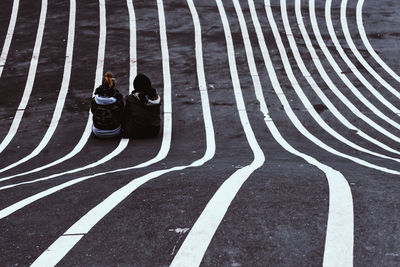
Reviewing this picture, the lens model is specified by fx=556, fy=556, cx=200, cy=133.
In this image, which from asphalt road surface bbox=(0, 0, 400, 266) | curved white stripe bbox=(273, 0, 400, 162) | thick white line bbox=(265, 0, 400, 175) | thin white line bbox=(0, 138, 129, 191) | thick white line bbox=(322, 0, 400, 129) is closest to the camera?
asphalt road surface bbox=(0, 0, 400, 266)

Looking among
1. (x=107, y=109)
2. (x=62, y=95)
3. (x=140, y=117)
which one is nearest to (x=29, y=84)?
(x=62, y=95)

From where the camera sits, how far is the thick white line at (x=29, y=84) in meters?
11.6

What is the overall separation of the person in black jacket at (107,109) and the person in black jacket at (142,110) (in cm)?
17

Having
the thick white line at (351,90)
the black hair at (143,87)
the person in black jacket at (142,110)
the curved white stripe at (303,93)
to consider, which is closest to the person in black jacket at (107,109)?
the person in black jacket at (142,110)

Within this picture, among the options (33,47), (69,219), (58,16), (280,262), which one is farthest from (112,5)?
(280,262)

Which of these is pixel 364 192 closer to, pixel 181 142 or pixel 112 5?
pixel 181 142

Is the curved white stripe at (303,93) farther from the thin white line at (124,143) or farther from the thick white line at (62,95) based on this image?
the thick white line at (62,95)

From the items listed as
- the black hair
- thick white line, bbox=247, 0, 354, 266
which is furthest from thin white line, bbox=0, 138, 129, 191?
thick white line, bbox=247, 0, 354, 266

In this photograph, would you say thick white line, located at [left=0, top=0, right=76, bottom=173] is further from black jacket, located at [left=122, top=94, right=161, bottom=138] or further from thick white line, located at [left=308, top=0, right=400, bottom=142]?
thick white line, located at [left=308, top=0, right=400, bottom=142]

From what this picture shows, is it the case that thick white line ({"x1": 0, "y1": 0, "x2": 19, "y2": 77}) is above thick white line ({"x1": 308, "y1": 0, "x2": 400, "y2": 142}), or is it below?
above

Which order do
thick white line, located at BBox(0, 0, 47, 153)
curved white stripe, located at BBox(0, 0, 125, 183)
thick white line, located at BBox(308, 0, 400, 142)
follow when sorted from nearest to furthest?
curved white stripe, located at BBox(0, 0, 125, 183)
thick white line, located at BBox(0, 0, 47, 153)
thick white line, located at BBox(308, 0, 400, 142)

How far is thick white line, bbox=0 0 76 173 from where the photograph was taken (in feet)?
34.1

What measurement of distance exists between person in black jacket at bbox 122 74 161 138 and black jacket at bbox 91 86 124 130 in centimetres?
16

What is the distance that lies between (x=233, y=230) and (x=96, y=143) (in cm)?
671
